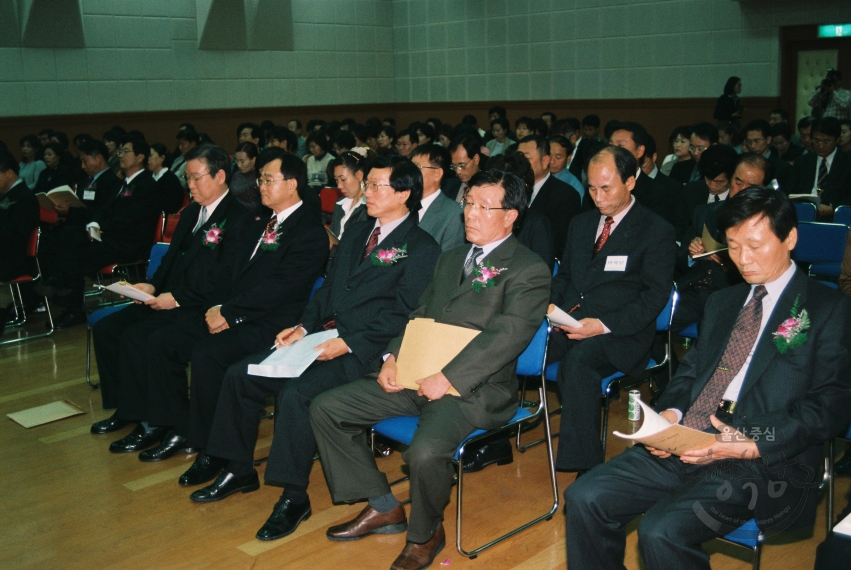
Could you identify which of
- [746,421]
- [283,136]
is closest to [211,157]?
[746,421]

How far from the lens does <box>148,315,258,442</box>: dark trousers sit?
12.2 feet

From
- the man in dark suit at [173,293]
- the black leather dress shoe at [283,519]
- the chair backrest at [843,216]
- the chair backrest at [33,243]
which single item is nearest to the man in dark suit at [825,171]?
the chair backrest at [843,216]

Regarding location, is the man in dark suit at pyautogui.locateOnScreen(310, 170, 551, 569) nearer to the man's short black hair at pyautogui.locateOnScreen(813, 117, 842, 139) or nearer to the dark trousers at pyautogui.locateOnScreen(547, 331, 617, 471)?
the dark trousers at pyautogui.locateOnScreen(547, 331, 617, 471)

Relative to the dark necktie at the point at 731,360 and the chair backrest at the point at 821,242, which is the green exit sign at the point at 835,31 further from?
the dark necktie at the point at 731,360

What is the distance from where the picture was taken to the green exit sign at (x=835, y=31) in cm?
1025

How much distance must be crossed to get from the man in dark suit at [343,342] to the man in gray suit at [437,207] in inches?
32.1

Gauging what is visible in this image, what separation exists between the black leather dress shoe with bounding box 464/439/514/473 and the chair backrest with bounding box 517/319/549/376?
2.31 ft

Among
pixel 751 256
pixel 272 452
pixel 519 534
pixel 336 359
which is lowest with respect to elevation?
pixel 519 534

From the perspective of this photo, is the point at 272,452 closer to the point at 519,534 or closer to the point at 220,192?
the point at 519,534

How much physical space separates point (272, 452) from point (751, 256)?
1906 mm

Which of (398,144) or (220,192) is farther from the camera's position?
(398,144)

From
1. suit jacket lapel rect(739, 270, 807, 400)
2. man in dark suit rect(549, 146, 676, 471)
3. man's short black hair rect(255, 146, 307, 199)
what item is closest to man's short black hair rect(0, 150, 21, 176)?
man's short black hair rect(255, 146, 307, 199)

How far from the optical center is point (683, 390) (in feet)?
8.52

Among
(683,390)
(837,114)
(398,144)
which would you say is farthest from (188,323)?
(837,114)
